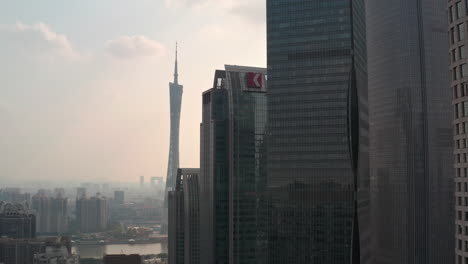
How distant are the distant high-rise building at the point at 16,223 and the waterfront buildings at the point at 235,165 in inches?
2972

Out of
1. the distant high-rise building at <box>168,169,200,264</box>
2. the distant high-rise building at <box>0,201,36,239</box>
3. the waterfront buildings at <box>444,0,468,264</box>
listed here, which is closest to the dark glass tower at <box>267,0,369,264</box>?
the distant high-rise building at <box>168,169,200,264</box>

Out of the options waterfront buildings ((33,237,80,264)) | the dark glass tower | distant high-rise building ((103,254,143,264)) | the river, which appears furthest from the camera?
the river

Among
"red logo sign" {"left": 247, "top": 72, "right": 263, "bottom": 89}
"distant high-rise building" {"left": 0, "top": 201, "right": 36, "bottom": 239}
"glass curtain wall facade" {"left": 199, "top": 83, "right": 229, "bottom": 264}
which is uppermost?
"red logo sign" {"left": 247, "top": 72, "right": 263, "bottom": 89}

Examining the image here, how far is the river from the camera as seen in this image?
180m

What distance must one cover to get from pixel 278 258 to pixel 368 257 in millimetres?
15123

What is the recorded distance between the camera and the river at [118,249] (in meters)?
180

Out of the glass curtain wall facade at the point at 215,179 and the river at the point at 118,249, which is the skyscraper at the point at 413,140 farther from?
the river at the point at 118,249

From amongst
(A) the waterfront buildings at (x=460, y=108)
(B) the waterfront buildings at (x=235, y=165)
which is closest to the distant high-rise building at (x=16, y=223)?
(B) the waterfront buildings at (x=235, y=165)

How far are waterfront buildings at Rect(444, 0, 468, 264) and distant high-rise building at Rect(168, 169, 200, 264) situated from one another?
79.5 meters

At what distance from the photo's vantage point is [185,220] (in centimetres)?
11056

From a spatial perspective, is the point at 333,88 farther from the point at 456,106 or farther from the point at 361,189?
the point at 456,106

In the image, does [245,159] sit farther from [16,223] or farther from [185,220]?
[16,223]

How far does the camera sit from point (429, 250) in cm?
10988

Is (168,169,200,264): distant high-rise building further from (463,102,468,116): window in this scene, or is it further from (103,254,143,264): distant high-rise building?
(463,102,468,116): window
